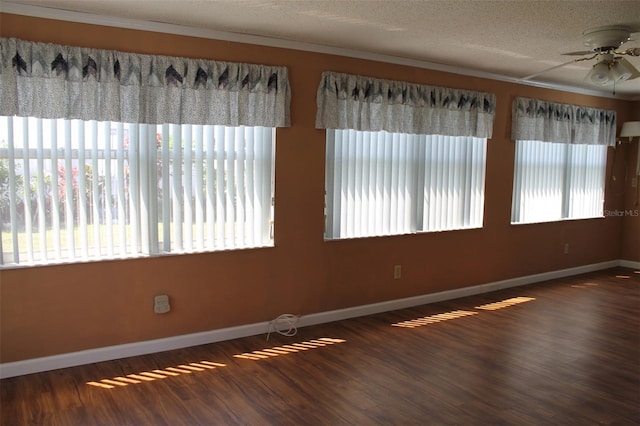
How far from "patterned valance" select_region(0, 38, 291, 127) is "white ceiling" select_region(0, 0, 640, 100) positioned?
268mm

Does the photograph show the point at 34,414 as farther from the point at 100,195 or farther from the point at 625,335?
the point at 625,335

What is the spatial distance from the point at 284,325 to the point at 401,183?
1769mm

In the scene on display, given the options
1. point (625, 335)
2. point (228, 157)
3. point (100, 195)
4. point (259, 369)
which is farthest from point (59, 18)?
point (625, 335)

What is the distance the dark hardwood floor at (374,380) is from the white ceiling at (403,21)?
2378mm

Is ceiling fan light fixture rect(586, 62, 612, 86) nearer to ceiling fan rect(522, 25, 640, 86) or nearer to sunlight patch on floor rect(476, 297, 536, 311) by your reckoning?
ceiling fan rect(522, 25, 640, 86)

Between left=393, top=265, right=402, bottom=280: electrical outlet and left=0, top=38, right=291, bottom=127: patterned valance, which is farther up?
left=0, top=38, right=291, bottom=127: patterned valance

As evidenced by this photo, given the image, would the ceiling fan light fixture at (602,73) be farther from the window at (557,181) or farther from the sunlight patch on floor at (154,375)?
the sunlight patch on floor at (154,375)

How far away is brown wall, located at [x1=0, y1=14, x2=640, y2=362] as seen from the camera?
11.4 feet

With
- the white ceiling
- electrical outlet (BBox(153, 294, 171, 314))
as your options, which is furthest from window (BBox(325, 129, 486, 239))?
electrical outlet (BBox(153, 294, 171, 314))

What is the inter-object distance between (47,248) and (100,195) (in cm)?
49

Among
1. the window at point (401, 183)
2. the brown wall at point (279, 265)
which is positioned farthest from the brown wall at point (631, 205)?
the window at point (401, 183)

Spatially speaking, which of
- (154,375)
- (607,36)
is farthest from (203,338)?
(607,36)

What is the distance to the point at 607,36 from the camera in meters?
3.54

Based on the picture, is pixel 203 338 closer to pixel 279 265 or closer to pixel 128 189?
pixel 279 265
